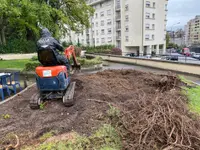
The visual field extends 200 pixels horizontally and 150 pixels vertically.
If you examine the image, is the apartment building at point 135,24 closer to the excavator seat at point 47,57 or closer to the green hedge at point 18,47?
the green hedge at point 18,47

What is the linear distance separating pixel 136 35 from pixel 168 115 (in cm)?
2957

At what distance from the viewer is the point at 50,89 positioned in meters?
3.98

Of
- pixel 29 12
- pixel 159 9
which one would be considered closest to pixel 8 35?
pixel 29 12

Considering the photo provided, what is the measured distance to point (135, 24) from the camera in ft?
99.1

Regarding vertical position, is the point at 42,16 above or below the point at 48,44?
above

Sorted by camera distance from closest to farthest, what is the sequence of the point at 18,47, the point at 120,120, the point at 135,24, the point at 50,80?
the point at 120,120
the point at 50,80
the point at 18,47
the point at 135,24

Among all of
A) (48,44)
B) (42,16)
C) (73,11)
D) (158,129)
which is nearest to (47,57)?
(48,44)

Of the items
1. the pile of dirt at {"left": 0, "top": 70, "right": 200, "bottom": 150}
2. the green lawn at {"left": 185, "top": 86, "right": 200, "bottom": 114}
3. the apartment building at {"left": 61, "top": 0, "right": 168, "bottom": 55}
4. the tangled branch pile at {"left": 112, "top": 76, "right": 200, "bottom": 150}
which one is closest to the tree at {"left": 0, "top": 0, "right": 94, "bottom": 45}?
the pile of dirt at {"left": 0, "top": 70, "right": 200, "bottom": 150}

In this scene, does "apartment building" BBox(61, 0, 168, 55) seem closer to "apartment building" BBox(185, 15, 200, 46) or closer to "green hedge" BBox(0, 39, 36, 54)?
"green hedge" BBox(0, 39, 36, 54)

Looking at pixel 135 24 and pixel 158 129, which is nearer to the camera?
pixel 158 129

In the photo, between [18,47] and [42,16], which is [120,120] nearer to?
[42,16]

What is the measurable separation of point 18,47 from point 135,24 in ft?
72.1

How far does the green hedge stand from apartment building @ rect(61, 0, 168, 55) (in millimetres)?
11776

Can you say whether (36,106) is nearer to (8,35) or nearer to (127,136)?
(127,136)
